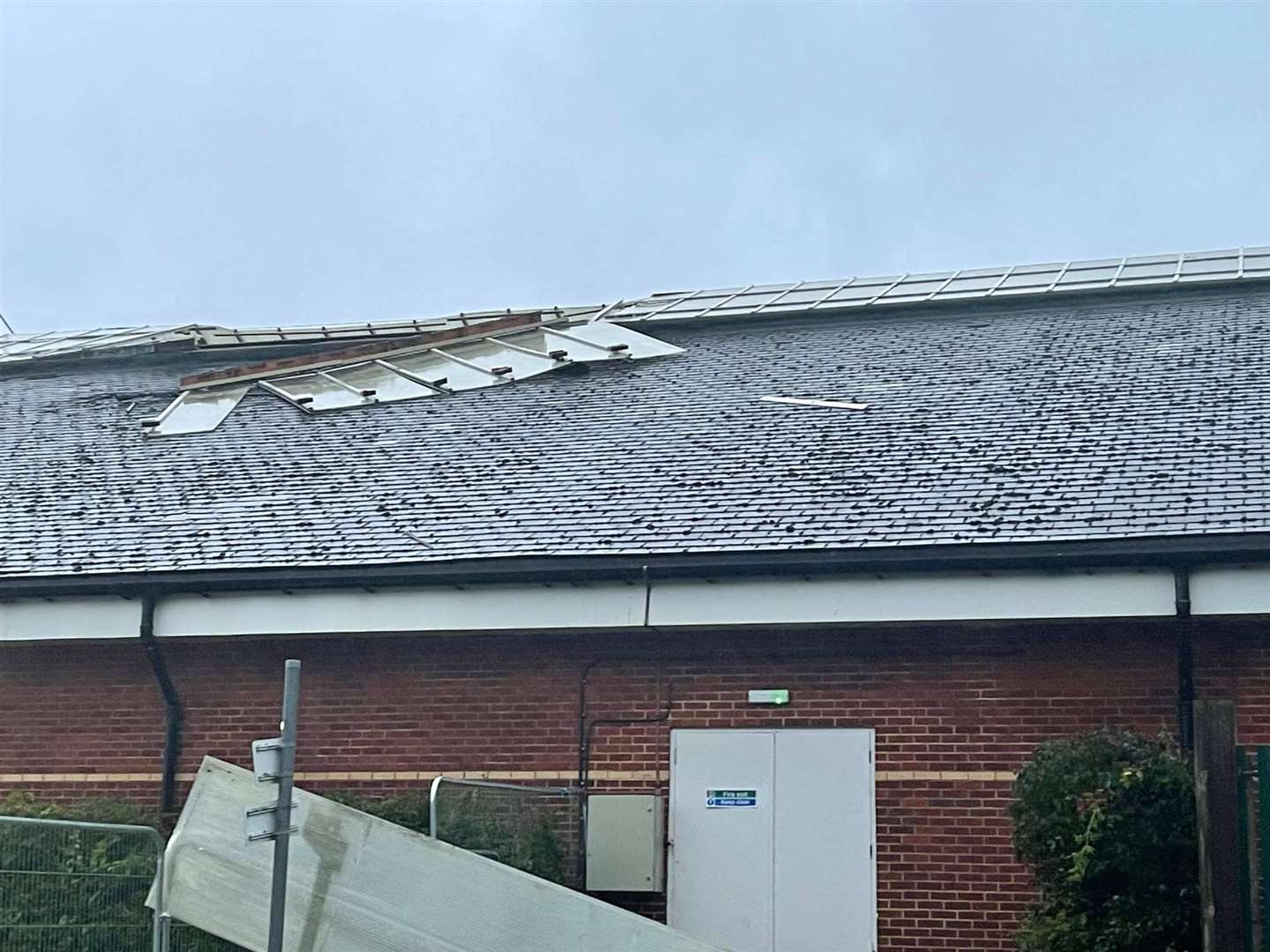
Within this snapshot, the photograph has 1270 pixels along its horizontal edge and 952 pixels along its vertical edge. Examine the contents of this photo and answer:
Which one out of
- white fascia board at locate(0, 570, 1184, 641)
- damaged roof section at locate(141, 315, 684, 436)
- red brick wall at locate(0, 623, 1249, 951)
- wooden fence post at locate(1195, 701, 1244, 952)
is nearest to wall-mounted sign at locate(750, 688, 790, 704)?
red brick wall at locate(0, 623, 1249, 951)

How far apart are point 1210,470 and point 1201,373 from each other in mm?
3012

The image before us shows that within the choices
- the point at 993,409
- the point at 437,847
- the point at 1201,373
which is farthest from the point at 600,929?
the point at 1201,373

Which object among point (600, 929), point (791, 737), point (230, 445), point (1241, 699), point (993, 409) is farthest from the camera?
point (230, 445)

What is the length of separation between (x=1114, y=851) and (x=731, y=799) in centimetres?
335

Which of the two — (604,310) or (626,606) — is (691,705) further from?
(604,310)

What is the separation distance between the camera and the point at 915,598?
1070 cm

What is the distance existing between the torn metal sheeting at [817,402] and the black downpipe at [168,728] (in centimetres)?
595

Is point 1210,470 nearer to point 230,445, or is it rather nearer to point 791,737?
point 791,737

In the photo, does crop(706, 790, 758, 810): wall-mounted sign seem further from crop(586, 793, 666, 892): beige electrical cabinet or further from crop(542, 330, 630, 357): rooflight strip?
crop(542, 330, 630, 357): rooflight strip

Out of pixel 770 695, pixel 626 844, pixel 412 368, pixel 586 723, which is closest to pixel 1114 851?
pixel 770 695

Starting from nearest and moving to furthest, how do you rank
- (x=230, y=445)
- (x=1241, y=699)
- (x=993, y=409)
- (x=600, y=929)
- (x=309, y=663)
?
1. (x=600, y=929)
2. (x=1241, y=699)
3. (x=309, y=663)
4. (x=993, y=409)
5. (x=230, y=445)

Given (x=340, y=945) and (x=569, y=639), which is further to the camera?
(x=569, y=639)

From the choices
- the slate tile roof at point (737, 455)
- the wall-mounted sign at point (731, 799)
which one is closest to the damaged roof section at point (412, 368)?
the slate tile roof at point (737, 455)

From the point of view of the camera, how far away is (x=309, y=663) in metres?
12.7
